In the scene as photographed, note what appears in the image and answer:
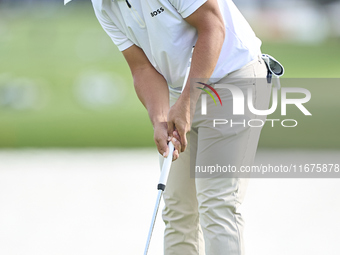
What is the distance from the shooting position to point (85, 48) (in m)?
6.48

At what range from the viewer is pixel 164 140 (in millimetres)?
1809

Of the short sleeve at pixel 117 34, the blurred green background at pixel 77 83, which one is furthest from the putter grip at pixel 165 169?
the blurred green background at pixel 77 83

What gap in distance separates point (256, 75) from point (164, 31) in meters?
0.34

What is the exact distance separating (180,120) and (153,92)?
208 millimetres

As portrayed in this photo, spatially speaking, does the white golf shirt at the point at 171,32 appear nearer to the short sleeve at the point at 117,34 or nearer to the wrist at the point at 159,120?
the short sleeve at the point at 117,34

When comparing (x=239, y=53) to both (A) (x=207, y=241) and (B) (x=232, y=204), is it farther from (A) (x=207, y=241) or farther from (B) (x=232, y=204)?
(A) (x=207, y=241)

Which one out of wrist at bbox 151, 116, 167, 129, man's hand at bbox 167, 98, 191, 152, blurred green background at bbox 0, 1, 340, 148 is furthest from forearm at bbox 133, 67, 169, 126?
blurred green background at bbox 0, 1, 340, 148

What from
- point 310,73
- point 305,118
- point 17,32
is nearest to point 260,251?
point 305,118

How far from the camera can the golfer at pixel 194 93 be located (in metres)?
1.72

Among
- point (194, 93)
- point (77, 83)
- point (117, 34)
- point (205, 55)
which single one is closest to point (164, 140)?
point (194, 93)

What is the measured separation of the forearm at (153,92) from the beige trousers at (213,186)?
0.11 metres

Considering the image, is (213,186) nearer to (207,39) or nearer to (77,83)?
(207,39)

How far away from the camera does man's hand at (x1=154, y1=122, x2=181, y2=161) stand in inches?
70.0

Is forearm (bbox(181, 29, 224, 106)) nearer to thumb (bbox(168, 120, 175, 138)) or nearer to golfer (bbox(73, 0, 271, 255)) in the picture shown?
golfer (bbox(73, 0, 271, 255))
